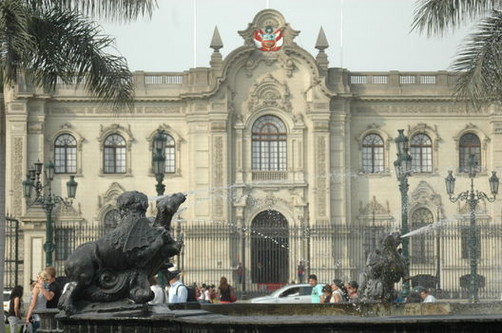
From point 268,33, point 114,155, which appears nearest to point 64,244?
point 114,155

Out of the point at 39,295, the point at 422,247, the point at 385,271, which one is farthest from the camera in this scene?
the point at 422,247

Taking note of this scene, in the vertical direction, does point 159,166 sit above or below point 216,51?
below

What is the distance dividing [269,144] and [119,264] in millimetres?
37932

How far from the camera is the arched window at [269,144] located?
1845 inches

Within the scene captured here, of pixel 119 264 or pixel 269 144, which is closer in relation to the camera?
pixel 119 264

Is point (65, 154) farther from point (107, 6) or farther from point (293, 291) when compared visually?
point (107, 6)

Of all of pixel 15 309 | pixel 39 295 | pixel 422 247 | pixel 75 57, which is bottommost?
pixel 15 309

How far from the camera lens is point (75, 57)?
1703 cm

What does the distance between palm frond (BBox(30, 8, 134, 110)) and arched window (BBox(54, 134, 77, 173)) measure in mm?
29477

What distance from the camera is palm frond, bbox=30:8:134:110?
16.6 metres

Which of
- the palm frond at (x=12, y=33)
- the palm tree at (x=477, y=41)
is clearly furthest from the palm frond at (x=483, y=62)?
the palm frond at (x=12, y=33)

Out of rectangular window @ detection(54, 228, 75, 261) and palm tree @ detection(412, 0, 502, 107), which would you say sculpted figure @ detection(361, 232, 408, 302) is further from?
rectangular window @ detection(54, 228, 75, 261)

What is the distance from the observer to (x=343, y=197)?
152ft

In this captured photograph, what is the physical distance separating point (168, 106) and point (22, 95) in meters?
5.62
